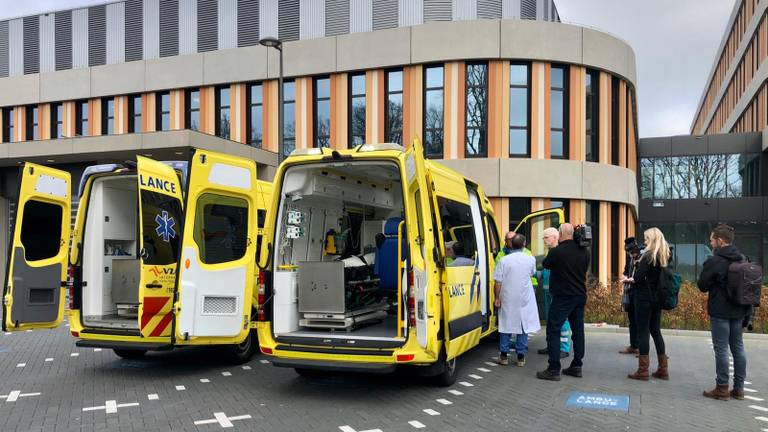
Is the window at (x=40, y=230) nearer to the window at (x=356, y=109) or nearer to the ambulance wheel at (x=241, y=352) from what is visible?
the ambulance wheel at (x=241, y=352)

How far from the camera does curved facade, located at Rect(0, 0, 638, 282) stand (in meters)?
19.8

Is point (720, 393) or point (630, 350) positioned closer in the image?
point (720, 393)

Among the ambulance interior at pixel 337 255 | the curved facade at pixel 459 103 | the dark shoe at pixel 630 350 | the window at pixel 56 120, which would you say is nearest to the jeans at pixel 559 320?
the ambulance interior at pixel 337 255

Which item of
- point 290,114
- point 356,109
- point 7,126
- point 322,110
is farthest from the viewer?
point 7,126

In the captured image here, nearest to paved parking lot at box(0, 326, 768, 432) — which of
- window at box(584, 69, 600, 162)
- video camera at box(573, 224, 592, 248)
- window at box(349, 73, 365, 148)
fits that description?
video camera at box(573, 224, 592, 248)

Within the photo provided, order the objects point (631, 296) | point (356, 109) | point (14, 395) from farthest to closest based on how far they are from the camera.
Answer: point (356, 109) < point (631, 296) < point (14, 395)

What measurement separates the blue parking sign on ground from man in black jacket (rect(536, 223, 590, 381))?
0.69m

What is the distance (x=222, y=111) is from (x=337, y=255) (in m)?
16.1

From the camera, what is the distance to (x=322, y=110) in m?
21.9

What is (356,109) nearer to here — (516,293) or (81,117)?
(81,117)

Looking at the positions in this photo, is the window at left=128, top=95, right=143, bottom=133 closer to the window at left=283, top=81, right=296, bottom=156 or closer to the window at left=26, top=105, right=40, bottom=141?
the window at left=26, top=105, right=40, bottom=141

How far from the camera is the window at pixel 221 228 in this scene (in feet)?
24.1

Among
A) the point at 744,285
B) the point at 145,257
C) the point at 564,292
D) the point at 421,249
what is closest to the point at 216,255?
the point at 145,257

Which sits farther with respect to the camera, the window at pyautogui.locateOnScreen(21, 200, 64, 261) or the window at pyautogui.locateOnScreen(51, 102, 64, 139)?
the window at pyautogui.locateOnScreen(51, 102, 64, 139)
